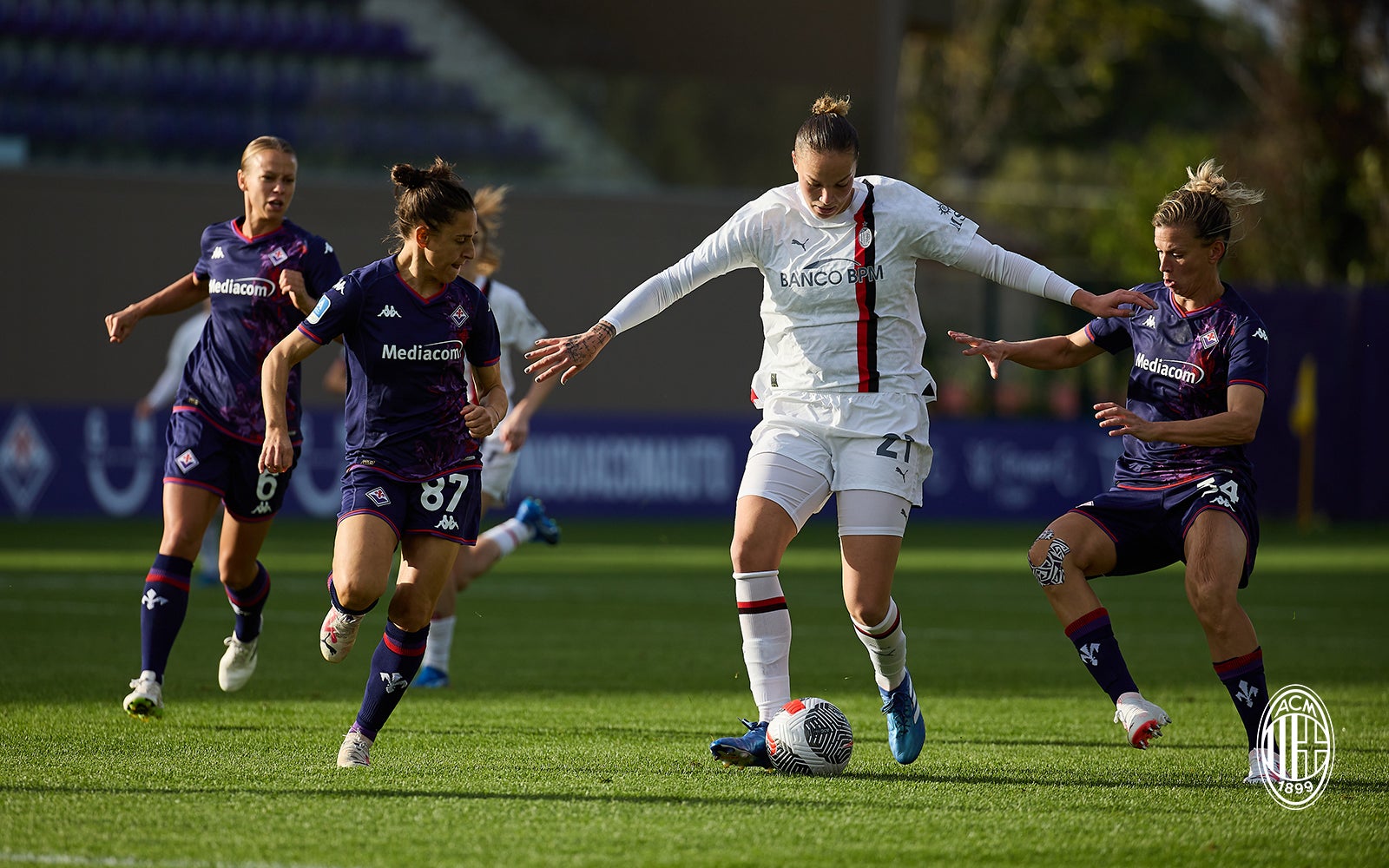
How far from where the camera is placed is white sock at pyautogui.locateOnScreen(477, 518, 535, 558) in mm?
9438

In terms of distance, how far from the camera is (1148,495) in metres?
6.44

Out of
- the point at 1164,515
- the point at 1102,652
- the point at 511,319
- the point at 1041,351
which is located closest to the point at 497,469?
the point at 511,319

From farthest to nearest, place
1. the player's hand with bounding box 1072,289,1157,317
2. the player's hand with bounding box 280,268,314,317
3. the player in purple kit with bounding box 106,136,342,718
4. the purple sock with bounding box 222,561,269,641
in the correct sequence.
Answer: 1. the purple sock with bounding box 222,561,269,641
2. the player in purple kit with bounding box 106,136,342,718
3. the player's hand with bounding box 280,268,314,317
4. the player's hand with bounding box 1072,289,1157,317

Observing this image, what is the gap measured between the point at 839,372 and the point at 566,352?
1.02 meters

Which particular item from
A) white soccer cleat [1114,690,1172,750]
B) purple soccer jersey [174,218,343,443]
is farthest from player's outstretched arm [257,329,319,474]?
white soccer cleat [1114,690,1172,750]

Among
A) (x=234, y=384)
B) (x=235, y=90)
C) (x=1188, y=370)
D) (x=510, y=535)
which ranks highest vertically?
(x=235, y=90)

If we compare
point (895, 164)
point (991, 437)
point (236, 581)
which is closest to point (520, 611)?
point (236, 581)

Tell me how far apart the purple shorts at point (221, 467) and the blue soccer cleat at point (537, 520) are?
2429 millimetres

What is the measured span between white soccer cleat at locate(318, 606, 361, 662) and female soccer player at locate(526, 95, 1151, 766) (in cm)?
109

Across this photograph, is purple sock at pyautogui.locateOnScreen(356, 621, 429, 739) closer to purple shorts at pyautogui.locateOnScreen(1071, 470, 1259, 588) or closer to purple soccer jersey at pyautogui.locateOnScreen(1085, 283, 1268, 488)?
purple shorts at pyautogui.locateOnScreen(1071, 470, 1259, 588)

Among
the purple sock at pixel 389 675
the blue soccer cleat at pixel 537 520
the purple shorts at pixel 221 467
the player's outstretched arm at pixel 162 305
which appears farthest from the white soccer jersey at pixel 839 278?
the blue soccer cleat at pixel 537 520

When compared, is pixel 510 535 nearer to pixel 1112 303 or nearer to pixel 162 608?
pixel 162 608

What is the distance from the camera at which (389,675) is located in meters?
5.99

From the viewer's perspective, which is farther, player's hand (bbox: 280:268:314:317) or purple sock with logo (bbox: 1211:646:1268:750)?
player's hand (bbox: 280:268:314:317)
